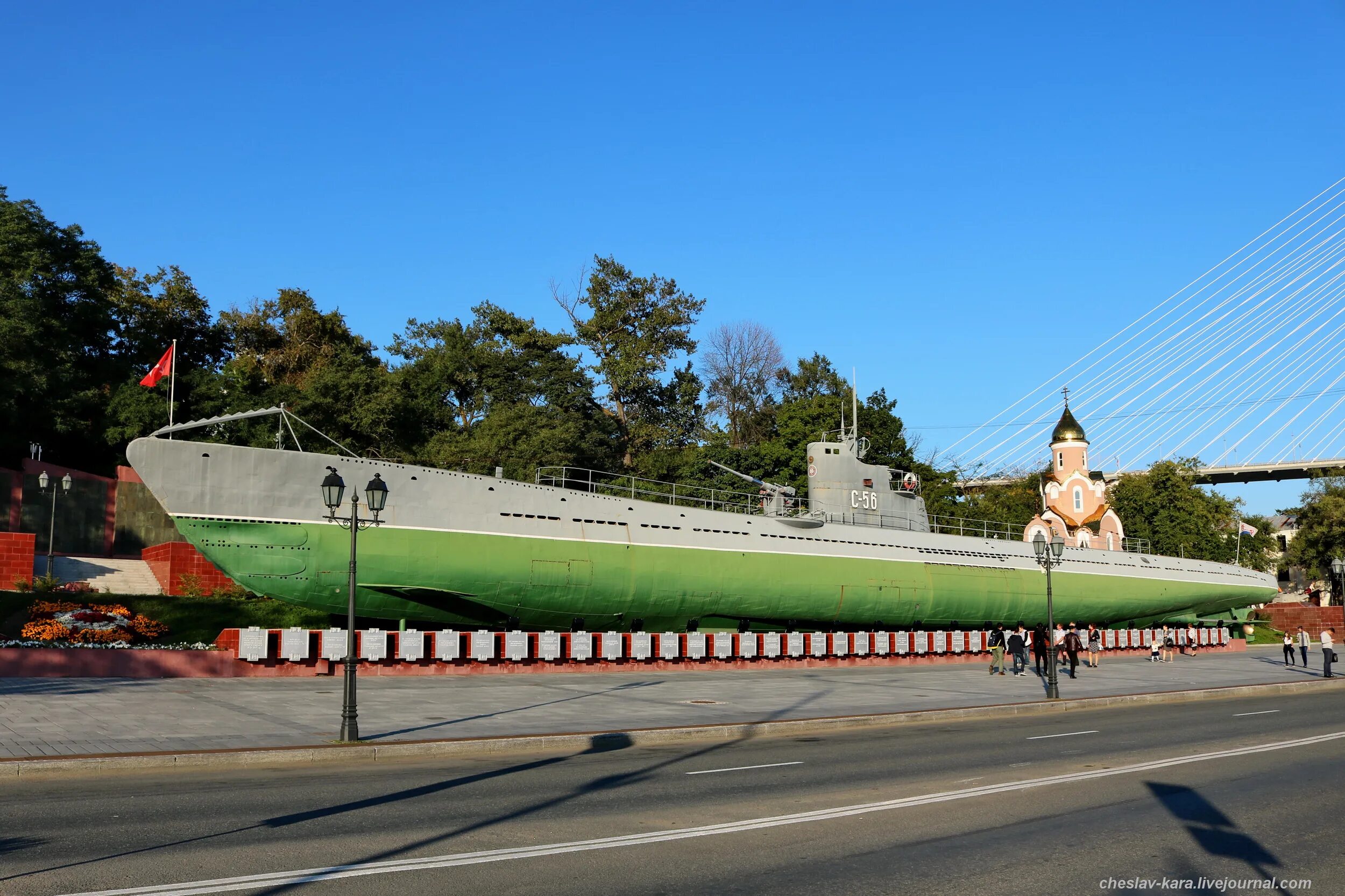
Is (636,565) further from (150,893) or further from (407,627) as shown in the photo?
(150,893)

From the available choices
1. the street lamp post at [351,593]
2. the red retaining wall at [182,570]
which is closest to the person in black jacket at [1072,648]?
the street lamp post at [351,593]

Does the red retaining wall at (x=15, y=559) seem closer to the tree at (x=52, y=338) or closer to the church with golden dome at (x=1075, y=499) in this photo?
the tree at (x=52, y=338)

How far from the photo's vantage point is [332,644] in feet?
83.7

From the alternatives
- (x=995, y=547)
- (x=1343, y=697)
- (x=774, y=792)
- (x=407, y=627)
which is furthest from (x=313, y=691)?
(x=995, y=547)

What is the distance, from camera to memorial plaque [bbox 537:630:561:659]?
28.4m

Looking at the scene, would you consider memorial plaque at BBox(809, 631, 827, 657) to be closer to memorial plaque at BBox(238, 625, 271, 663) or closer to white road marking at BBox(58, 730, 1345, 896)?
memorial plaque at BBox(238, 625, 271, 663)

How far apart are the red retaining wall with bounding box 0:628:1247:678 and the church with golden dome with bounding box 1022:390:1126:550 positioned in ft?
96.7

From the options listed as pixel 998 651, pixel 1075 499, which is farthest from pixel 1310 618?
pixel 998 651

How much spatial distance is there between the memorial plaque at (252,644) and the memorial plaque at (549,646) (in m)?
7.00

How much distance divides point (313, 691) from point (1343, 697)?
84.3 ft

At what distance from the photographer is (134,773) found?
528 inches

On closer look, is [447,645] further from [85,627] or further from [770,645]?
[770,645]

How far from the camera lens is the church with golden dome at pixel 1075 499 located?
5881 cm

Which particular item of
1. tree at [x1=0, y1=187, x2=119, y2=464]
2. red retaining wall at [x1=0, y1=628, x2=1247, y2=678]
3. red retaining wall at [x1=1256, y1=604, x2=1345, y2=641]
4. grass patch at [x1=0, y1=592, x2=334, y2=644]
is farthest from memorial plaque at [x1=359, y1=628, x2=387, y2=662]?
red retaining wall at [x1=1256, y1=604, x2=1345, y2=641]
